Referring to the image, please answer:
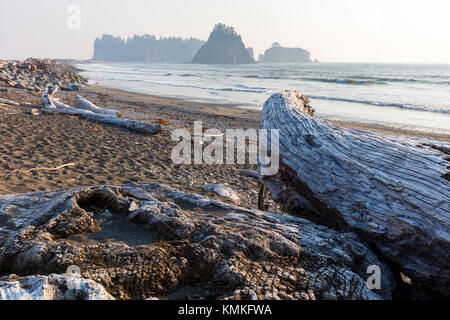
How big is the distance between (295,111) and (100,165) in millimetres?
3707

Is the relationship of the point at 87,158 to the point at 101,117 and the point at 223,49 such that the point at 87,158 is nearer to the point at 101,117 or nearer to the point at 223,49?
the point at 101,117

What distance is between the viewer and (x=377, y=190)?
228 cm

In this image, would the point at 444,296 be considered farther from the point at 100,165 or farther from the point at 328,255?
the point at 100,165

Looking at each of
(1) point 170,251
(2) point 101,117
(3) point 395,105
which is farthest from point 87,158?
(3) point 395,105

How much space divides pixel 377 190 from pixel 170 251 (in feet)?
5.04

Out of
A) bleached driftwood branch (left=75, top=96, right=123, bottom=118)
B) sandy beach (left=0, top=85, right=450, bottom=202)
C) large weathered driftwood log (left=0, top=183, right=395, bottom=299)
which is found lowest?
sandy beach (left=0, top=85, right=450, bottom=202)

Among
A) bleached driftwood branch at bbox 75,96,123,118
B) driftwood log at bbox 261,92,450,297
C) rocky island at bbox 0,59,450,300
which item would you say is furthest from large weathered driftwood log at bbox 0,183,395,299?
bleached driftwood branch at bbox 75,96,123,118

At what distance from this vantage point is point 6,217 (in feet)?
6.85

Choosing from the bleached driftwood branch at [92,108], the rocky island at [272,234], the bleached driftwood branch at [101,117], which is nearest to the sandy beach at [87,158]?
the bleached driftwood branch at [101,117]

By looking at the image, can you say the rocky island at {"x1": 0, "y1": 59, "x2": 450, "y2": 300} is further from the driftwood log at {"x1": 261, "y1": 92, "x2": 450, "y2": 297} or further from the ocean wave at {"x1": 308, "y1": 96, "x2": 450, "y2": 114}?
the ocean wave at {"x1": 308, "y1": 96, "x2": 450, "y2": 114}

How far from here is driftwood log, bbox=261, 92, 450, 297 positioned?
2.01 meters

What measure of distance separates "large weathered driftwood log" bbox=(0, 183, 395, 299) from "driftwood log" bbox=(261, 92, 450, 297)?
0.63 feet
